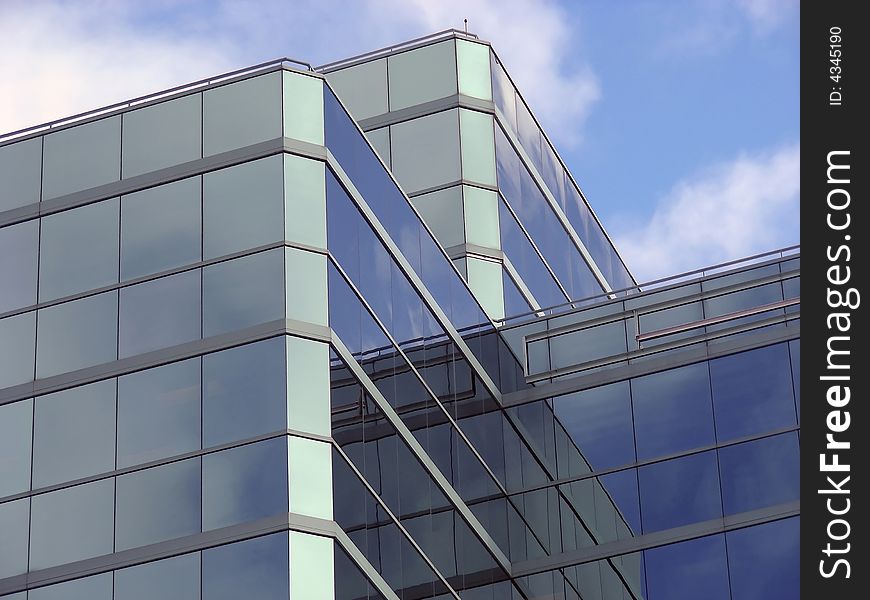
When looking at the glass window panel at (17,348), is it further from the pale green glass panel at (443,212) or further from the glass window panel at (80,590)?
the pale green glass panel at (443,212)

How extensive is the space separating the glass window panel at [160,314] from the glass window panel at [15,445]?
6.72 feet

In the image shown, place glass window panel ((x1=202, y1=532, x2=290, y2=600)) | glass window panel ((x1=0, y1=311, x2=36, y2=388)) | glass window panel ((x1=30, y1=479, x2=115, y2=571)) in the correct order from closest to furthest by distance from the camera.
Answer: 1. glass window panel ((x1=202, y1=532, x2=290, y2=600))
2. glass window panel ((x1=30, y1=479, x2=115, y2=571))
3. glass window panel ((x1=0, y1=311, x2=36, y2=388))

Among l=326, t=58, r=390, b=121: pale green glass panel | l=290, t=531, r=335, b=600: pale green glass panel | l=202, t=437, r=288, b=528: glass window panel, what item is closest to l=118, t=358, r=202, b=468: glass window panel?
l=202, t=437, r=288, b=528: glass window panel

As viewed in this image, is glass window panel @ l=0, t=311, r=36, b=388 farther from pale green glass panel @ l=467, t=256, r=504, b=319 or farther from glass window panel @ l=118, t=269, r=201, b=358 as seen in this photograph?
pale green glass panel @ l=467, t=256, r=504, b=319

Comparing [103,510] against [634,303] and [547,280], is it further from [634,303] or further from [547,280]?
[547,280]

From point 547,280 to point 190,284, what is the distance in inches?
738

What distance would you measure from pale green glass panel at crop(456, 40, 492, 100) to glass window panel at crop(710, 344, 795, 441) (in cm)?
1152

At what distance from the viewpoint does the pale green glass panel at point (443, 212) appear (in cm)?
4753

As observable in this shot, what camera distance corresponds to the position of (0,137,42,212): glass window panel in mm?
36000

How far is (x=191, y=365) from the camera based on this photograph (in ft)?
107

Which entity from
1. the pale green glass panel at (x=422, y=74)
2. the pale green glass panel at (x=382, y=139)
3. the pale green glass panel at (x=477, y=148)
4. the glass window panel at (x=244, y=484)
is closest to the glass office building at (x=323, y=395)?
the glass window panel at (x=244, y=484)

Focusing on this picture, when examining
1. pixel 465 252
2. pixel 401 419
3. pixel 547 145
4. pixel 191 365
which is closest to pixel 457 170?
pixel 465 252

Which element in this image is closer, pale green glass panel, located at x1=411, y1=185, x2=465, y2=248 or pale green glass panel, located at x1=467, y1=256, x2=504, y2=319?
pale green glass panel, located at x1=467, y1=256, x2=504, y2=319
